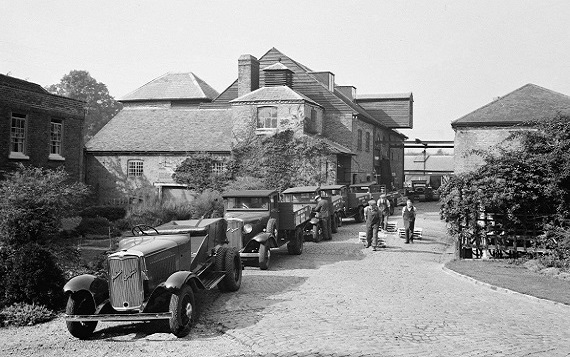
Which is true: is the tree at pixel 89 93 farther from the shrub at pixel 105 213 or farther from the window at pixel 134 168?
the shrub at pixel 105 213

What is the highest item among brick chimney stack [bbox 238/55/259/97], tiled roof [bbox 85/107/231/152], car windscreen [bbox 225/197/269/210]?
brick chimney stack [bbox 238/55/259/97]

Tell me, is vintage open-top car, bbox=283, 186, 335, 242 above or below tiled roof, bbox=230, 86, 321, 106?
below

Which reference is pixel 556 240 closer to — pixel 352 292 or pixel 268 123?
pixel 352 292

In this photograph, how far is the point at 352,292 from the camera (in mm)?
12086

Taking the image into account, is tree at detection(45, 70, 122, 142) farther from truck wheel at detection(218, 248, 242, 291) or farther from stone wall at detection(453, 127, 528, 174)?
truck wheel at detection(218, 248, 242, 291)

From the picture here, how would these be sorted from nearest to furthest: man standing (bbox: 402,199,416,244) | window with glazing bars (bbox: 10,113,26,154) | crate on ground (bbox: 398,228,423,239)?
man standing (bbox: 402,199,416,244) < crate on ground (bbox: 398,228,423,239) < window with glazing bars (bbox: 10,113,26,154)

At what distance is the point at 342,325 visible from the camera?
937 cm

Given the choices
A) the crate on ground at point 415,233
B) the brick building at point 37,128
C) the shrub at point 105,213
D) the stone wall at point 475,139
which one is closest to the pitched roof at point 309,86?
the stone wall at point 475,139

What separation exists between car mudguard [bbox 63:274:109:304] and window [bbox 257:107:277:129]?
83.8ft

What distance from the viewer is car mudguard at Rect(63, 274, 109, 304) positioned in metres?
9.05

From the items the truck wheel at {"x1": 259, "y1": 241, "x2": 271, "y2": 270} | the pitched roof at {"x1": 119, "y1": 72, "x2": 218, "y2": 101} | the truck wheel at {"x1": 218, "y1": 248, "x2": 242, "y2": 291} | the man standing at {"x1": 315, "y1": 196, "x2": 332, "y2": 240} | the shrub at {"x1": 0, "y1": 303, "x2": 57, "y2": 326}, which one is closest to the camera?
the shrub at {"x1": 0, "y1": 303, "x2": 57, "y2": 326}

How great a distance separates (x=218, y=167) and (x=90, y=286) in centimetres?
2586

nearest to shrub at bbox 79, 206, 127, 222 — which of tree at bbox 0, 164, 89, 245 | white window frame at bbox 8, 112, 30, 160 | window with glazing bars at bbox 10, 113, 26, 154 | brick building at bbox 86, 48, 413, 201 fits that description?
white window frame at bbox 8, 112, 30, 160

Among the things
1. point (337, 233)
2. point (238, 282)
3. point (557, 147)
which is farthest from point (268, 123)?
point (238, 282)
